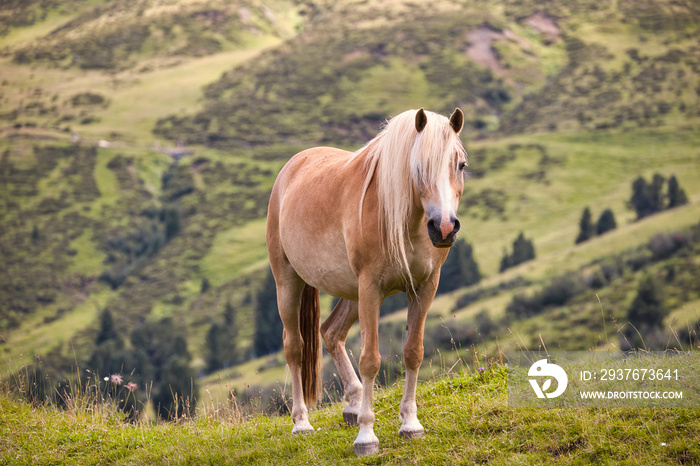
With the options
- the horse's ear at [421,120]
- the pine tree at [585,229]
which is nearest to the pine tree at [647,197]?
the pine tree at [585,229]

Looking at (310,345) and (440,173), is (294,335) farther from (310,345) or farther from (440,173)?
(440,173)

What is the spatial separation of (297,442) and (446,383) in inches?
77.7

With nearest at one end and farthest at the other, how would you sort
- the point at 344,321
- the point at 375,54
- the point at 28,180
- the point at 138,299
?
the point at 344,321
the point at 138,299
the point at 28,180
the point at 375,54

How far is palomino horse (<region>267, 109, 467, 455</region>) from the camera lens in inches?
221

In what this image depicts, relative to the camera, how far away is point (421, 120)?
568cm

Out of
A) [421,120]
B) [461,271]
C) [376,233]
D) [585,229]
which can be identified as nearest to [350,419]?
[376,233]

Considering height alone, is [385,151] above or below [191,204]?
above

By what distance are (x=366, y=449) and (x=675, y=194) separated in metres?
109

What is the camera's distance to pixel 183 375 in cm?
6275

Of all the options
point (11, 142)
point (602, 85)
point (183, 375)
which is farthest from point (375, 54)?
point (183, 375)

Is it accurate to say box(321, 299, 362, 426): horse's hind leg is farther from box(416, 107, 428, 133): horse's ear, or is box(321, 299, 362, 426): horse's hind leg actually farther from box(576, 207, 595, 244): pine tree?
box(576, 207, 595, 244): pine tree

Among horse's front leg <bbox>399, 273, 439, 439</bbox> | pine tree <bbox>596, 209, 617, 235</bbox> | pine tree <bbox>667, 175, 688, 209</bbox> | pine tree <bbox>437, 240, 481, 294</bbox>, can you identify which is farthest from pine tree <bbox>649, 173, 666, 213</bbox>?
horse's front leg <bbox>399, 273, 439, 439</bbox>

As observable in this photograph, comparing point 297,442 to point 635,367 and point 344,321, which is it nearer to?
point 344,321
